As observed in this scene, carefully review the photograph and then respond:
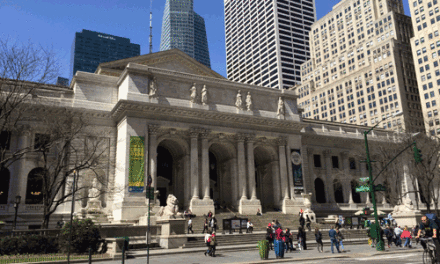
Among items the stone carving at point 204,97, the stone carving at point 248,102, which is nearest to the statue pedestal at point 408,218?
the stone carving at point 248,102

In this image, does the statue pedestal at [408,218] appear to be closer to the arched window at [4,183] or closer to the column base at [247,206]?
the column base at [247,206]

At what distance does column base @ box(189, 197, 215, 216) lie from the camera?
38844 millimetres

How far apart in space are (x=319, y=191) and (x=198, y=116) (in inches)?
960

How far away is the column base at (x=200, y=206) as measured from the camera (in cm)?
3884

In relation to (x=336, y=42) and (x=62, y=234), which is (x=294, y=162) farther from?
(x=336, y=42)

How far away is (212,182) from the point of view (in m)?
48.9

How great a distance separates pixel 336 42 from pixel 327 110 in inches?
977

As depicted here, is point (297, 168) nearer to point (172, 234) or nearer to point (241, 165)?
point (241, 165)

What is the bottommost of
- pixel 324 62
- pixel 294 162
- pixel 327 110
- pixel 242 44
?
pixel 294 162

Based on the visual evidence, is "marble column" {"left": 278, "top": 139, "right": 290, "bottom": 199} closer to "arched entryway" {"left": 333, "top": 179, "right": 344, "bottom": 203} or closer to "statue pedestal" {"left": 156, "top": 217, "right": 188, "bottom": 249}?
"arched entryway" {"left": 333, "top": 179, "right": 344, "bottom": 203}

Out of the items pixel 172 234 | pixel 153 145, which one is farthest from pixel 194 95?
pixel 172 234

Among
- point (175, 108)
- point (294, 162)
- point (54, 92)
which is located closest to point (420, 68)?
point (294, 162)

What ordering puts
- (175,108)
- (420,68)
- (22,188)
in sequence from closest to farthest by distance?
(22,188)
(175,108)
(420,68)

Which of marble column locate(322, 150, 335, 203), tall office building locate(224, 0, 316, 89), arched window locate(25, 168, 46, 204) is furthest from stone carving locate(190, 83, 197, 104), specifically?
tall office building locate(224, 0, 316, 89)
